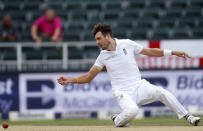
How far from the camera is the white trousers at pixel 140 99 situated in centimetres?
970

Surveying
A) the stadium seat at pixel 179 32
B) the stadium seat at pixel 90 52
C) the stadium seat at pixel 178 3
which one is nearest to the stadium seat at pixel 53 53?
the stadium seat at pixel 90 52

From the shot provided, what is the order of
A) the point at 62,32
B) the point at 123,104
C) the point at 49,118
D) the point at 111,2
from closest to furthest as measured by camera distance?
the point at 123,104 < the point at 49,118 < the point at 62,32 < the point at 111,2

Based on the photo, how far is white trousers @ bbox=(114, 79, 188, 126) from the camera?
970cm

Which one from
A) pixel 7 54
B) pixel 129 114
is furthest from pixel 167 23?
pixel 129 114

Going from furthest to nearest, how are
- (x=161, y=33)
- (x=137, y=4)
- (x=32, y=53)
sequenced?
(x=137, y=4) < (x=161, y=33) < (x=32, y=53)

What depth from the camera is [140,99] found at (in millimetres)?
10016

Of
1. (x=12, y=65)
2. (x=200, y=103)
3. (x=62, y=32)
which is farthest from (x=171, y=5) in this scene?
(x=12, y=65)

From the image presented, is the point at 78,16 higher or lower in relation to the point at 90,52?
higher

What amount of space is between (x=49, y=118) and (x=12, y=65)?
1764mm

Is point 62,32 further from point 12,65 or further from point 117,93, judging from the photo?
point 117,93

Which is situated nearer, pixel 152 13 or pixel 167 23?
pixel 167 23

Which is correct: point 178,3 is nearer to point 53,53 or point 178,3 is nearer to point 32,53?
point 53,53

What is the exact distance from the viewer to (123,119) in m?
9.81

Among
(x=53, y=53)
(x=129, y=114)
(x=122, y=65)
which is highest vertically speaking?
(x=122, y=65)
